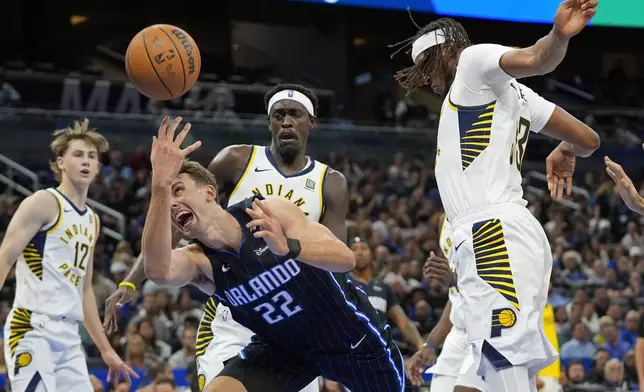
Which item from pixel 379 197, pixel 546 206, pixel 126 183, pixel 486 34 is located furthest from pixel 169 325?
pixel 486 34

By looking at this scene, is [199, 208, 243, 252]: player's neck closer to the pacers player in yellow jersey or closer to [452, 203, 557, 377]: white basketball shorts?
[452, 203, 557, 377]: white basketball shorts

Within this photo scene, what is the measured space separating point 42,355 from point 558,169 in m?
3.78

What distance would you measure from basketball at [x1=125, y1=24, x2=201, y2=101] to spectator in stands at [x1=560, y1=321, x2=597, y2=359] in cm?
848

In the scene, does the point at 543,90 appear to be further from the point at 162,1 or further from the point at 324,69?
the point at 162,1

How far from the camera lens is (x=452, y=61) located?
15.5ft

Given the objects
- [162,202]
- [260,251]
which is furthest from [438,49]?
[162,202]

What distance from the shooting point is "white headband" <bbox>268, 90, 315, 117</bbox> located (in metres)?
6.34

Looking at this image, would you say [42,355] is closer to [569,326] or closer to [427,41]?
[427,41]

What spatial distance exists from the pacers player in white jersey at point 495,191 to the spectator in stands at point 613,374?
7375mm

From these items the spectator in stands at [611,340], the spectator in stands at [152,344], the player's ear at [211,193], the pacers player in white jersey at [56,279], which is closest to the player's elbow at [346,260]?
the player's ear at [211,193]

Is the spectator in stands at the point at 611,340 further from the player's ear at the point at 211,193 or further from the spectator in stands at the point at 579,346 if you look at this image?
the player's ear at the point at 211,193

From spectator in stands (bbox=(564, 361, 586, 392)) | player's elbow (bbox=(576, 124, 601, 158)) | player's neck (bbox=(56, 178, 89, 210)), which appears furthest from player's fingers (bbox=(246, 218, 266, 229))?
spectator in stands (bbox=(564, 361, 586, 392))

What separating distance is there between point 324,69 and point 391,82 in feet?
6.96

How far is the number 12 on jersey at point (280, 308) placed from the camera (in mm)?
4469
